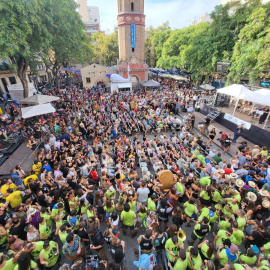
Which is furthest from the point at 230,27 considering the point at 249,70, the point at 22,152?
the point at 22,152

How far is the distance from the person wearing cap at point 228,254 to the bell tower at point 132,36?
29159 millimetres

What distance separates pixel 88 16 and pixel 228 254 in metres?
102

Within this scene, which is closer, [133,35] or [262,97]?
[262,97]

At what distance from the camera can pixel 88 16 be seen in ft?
265

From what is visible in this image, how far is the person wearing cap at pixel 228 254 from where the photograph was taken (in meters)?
3.47

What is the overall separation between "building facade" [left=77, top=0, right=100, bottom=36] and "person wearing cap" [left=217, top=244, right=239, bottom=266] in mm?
66719

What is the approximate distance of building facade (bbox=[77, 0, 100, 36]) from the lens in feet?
222

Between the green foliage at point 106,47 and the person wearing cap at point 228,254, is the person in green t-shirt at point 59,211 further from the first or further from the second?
the green foliage at point 106,47

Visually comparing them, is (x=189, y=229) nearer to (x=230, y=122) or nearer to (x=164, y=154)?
(x=164, y=154)

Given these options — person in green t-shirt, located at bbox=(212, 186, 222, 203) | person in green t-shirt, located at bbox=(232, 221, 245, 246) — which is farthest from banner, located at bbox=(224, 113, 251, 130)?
person in green t-shirt, located at bbox=(232, 221, 245, 246)

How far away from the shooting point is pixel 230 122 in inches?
500

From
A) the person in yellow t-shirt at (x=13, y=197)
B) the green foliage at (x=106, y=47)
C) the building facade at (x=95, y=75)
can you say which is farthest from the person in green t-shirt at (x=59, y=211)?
the green foliage at (x=106, y=47)

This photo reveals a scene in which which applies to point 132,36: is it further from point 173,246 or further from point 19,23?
point 173,246

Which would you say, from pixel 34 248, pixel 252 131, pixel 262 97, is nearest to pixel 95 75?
pixel 262 97
